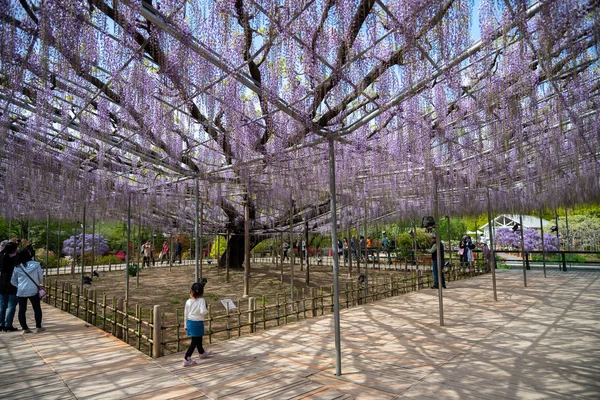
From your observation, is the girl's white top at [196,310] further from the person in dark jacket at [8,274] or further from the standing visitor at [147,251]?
the standing visitor at [147,251]

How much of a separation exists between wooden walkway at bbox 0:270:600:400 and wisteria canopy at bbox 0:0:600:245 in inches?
98.5

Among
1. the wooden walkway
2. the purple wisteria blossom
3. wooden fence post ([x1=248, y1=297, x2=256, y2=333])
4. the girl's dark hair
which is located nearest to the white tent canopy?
the purple wisteria blossom

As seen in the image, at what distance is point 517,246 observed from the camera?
66.5 ft

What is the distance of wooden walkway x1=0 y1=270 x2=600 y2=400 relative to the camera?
3.01m

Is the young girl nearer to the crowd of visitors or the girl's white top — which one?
the girl's white top

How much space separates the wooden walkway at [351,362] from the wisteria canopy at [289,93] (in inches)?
98.5

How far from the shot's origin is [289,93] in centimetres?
512

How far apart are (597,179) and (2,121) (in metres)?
16.1

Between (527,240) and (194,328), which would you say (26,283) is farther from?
(527,240)

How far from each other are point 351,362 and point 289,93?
3.66m

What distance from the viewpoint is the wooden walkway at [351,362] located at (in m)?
3.01

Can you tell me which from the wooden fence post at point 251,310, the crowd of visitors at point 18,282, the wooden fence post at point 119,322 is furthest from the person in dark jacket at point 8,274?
the wooden fence post at point 251,310

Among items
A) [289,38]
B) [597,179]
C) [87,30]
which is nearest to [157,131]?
[87,30]

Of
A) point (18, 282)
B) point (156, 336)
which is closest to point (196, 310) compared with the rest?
point (156, 336)
